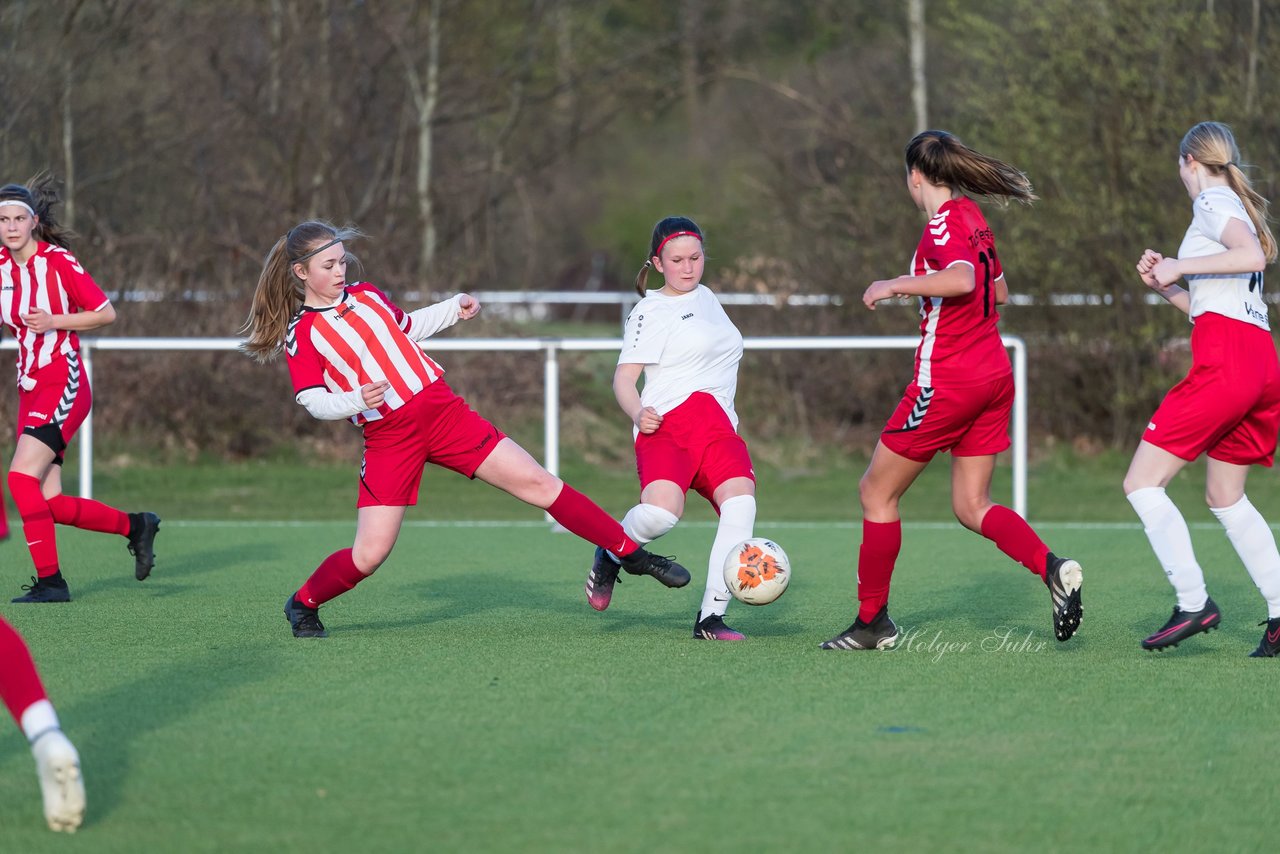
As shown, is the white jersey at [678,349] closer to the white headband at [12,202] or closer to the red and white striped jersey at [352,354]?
the red and white striped jersey at [352,354]

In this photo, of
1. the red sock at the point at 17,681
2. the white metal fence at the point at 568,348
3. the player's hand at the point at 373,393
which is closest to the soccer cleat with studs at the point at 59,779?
Result: the red sock at the point at 17,681

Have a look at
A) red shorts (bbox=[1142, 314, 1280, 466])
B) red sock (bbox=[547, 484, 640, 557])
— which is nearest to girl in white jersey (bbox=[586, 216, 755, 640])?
red sock (bbox=[547, 484, 640, 557])

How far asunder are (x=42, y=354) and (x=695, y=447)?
304cm

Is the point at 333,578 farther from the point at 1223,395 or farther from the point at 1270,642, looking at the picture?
the point at 1270,642

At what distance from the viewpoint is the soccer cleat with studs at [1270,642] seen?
5652 millimetres

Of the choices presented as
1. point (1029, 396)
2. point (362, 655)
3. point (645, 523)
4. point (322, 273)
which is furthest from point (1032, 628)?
point (1029, 396)

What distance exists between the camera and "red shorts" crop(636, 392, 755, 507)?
244 inches

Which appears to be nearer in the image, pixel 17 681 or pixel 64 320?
pixel 17 681

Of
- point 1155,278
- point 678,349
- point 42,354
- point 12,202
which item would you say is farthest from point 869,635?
point 12,202

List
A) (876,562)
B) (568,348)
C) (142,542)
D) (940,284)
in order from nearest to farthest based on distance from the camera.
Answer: (940,284) → (876,562) → (142,542) → (568,348)

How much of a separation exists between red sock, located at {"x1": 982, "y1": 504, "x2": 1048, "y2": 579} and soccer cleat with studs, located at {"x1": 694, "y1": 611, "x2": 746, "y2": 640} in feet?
3.31

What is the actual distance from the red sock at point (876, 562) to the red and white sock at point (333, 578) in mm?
1801

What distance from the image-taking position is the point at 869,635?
5836 mm

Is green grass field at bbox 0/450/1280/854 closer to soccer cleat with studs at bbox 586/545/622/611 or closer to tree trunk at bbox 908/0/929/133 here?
soccer cleat with studs at bbox 586/545/622/611
